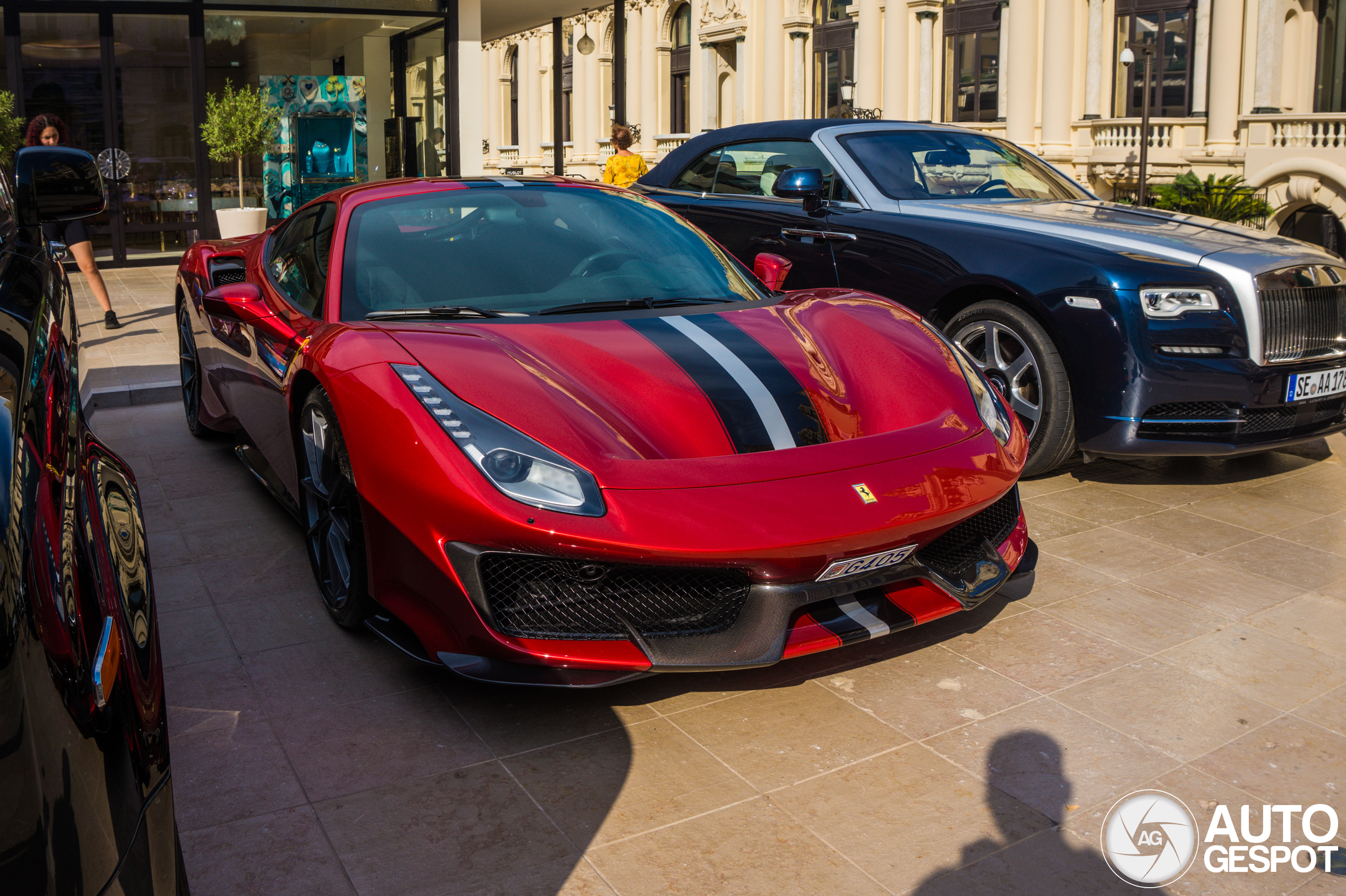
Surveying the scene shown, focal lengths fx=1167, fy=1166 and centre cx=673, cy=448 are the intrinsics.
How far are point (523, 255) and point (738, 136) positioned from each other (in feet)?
10.2

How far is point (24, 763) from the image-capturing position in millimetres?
1099

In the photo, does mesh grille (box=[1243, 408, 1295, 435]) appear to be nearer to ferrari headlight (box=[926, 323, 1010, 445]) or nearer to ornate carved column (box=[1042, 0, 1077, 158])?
ferrari headlight (box=[926, 323, 1010, 445])

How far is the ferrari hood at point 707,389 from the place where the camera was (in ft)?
9.29

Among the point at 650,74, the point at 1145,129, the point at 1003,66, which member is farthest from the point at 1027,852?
the point at 650,74

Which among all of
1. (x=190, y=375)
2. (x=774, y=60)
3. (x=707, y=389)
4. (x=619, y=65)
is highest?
(x=774, y=60)

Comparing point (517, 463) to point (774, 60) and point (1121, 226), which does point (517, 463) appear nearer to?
point (1121, 226)

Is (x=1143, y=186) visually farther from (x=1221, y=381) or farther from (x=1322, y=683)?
(x=1322, y=683)

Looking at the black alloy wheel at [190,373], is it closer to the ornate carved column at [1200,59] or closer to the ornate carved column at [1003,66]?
the ornate carved column at [1200,59]

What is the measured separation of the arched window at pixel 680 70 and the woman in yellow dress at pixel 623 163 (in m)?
33.6

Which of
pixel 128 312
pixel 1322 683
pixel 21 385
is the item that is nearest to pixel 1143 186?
pixel 128 312

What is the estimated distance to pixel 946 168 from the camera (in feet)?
19.8

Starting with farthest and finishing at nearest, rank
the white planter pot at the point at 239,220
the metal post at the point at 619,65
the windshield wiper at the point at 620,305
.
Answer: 1. the metal post at the point at 619,65
2. the white planter pot at the point at 239,220
3. the windshield wiper at the point at 620,305

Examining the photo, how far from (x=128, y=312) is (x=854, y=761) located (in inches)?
356

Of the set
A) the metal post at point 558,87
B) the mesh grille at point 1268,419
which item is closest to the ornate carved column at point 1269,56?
the metal post at point 558,87
